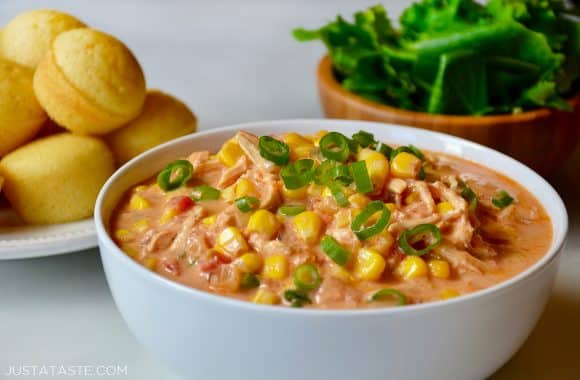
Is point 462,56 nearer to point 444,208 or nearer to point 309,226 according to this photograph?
point 444,208

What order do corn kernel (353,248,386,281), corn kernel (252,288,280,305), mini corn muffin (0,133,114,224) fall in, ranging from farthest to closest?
mini corn muffin (0,133,114,224) → corn kernel (353,248,386,281) → corn kernel (252,288,280,305)

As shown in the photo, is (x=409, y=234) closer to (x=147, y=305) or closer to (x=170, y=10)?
(x=147, y=305)

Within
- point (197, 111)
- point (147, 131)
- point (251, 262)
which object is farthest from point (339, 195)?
point (197, 111)

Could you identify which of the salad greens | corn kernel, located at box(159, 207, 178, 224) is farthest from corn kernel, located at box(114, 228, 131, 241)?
the salad greens

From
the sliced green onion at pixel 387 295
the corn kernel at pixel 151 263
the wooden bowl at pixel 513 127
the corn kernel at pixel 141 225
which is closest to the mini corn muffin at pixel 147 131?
the wooden bowl at pixel 513 127

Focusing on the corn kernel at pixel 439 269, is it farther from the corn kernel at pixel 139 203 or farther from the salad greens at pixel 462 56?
the salad greens at pixel 462 56

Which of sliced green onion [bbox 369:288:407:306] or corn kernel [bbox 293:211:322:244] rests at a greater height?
corn kernel [bbox 293:211:322:244]

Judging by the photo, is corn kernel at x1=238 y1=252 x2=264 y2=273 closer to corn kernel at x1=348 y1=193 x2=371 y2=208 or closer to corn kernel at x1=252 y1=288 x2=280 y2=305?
corn kernel at x1=252 y1=288 x2=280 y2=305
